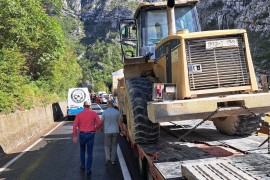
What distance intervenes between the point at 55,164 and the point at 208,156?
17.4 feet

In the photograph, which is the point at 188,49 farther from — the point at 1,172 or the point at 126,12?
the point at 126,12

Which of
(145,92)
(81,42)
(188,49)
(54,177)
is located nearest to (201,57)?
(188,49)

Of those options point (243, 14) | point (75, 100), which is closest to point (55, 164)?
point (75, 100)

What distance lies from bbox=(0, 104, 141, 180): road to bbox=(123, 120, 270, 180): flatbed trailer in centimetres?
117

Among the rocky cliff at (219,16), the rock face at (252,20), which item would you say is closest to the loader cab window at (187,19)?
the rocky cliff at (219,16)

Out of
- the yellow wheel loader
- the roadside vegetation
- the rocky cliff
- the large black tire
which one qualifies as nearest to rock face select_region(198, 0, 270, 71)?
the rocky cliff

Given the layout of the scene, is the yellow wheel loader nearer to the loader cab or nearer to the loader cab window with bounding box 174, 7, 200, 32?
the loader cab

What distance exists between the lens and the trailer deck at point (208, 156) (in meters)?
4.78

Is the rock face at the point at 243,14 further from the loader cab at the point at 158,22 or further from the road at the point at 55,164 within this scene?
the loader cab at the point at 158,22

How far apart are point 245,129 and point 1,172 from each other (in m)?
6.02

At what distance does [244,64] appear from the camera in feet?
23.2

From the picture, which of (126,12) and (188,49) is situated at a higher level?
(126,12)

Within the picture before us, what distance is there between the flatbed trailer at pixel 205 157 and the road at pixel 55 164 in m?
1.17

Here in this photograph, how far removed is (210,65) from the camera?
22.9 feet
